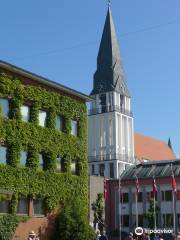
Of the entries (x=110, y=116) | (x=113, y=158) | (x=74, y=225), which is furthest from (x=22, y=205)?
(x=110, y=116)

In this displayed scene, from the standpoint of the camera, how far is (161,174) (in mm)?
76688

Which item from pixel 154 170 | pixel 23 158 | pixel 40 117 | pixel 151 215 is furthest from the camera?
pixel 154 170

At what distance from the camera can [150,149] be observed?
123 m

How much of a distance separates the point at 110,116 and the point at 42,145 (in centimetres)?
7135

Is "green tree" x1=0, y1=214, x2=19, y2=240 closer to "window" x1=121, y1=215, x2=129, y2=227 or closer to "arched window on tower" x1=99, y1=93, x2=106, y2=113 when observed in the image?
"window" x1=121, y1=215, x2=129, y2=227

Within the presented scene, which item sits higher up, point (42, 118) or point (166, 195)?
point (42, 118)

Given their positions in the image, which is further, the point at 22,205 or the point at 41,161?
the point at 41,161

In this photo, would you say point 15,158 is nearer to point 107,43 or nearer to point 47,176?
point 47,176

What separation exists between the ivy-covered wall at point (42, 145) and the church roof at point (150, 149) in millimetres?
71316

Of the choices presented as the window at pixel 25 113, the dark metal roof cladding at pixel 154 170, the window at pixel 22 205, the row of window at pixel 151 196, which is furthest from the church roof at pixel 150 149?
the window at pixel 22 205

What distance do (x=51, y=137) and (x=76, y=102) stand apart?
5.54m

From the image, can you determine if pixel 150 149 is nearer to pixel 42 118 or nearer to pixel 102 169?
pixel 102 169

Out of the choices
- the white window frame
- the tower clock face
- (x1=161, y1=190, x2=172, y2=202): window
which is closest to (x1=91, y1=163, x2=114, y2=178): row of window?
the tower clock face

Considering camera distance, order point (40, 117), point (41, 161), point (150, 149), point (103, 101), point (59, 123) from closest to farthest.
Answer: point (41, 161), point (40, 117), point (59, 123), point (103, 101), point (150, 149)
